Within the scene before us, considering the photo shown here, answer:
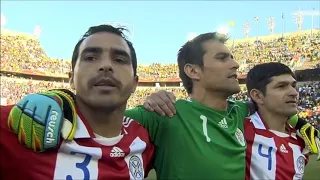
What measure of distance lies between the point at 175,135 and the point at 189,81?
73cm

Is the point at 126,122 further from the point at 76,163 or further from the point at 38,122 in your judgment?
the point at 38,122

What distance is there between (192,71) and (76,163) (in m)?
1.52

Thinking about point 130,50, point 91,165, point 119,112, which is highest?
point 130,50

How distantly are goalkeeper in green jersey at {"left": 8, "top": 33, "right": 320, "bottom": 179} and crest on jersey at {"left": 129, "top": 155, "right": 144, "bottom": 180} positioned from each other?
41 centimetres

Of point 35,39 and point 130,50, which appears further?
point 35,39

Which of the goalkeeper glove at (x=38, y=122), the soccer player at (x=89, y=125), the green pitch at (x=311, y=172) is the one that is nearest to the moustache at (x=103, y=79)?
the soccer player at (x=89, y=125)

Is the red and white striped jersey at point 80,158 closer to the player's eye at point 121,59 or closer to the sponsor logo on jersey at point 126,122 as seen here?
the sponsor logo on jersey at point 126,122

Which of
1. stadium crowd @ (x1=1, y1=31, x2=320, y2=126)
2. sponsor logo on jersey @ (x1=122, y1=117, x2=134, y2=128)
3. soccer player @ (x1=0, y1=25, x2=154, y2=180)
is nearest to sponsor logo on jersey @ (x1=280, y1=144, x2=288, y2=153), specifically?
soccer player @ (x1=0, y1=25, x2=154, y2=180)

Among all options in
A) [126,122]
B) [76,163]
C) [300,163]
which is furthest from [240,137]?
[76,163]

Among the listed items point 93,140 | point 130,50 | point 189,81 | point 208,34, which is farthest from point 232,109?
point 93,140

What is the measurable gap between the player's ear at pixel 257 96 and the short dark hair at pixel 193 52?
633 millimetres

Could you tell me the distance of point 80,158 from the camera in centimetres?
197

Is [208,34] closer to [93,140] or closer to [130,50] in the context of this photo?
[130,50]

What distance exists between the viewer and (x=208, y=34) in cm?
323
